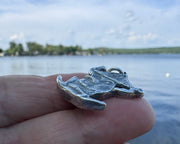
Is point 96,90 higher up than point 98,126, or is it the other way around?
point 96,90

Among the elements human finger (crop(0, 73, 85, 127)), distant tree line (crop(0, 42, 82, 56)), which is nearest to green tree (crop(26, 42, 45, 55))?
distant tree line (crop(0, 42, 82, 56))

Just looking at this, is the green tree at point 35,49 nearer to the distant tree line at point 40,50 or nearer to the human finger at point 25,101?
the distant tree line at point 40,50

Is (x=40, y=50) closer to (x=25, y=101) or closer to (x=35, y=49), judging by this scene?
(x=35, y=49)

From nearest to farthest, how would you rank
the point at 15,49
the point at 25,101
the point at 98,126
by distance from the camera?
the point at 98,126 → the point at 25,101 → the point at 15,49

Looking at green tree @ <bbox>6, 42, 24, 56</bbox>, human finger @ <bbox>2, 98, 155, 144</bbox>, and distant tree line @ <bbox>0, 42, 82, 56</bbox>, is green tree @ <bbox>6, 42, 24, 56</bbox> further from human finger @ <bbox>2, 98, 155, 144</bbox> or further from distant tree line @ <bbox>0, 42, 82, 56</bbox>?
human finger @ <bbox>2, 98, 155, 144</bbox>

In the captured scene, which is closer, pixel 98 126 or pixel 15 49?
pixel 98 126

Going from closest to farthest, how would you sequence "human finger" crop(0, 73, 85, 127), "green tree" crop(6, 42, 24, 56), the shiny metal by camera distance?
the shiny metal
"human finger" crop(0, 73, 85, 127)
"green tree" crop(6, 42, 24, 56)

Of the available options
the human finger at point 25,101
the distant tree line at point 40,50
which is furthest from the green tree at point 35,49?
the human finger at point 25,101

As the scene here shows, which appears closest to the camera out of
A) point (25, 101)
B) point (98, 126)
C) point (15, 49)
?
point (98, 126)

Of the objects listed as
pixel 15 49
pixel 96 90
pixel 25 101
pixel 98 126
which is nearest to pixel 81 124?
pixel 98 126
